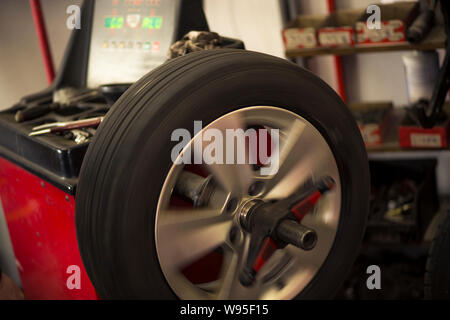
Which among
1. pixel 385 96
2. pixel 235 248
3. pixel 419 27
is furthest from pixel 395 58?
pixel 235 248

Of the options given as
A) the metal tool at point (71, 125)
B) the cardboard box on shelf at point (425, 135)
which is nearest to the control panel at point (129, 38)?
the metal tool at point (71, 125)

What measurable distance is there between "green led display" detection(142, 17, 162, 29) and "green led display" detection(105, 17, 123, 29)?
88 mm

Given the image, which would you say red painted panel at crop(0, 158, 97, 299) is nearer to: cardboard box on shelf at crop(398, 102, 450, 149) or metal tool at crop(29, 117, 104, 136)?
metal tool at crop(29, 117, 104, 136)

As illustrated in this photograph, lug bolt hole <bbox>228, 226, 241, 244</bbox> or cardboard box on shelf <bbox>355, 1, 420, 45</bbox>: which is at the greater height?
cardboard box on shelf <bbox>355, 1, 420, 45</bbox>

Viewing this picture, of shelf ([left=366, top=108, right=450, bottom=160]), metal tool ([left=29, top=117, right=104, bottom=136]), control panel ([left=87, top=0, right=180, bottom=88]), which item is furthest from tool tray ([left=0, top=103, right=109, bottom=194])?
shelf ([left=366, top=108, right=450, bottom=160])

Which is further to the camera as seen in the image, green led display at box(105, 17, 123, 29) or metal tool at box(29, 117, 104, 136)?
green led display at box(105, 17, 123, 29)

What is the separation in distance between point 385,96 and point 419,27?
58 centimetres

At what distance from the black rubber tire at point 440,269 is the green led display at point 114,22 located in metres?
0.99

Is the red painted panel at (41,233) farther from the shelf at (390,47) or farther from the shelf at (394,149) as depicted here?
the shelf at (394,149)

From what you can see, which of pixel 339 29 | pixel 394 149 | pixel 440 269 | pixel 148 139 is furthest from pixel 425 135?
pixel 148 139

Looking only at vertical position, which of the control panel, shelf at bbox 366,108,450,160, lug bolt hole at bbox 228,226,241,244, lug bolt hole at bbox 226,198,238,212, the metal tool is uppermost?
the control panel

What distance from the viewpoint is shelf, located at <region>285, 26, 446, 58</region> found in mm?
2062

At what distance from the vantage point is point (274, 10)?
2.64 metres

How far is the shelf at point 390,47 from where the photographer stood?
2.06 m
